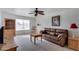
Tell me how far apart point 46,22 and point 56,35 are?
0.44 meters

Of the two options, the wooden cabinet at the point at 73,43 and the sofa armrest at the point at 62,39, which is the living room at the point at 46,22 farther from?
the sofa armrest at the point at 62,39

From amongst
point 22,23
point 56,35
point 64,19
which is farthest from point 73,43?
point 22,23

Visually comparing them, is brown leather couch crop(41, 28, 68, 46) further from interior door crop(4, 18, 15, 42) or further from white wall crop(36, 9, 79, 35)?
interior door crop(4, 18, 15, 42)

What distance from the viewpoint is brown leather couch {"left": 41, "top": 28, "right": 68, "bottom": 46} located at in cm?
231

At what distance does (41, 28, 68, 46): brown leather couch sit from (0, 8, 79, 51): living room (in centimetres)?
8

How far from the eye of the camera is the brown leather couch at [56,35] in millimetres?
2313

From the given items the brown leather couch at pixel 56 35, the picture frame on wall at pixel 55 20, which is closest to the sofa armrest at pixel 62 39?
the brown leather couch at pixel 56 35

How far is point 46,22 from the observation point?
247 cm

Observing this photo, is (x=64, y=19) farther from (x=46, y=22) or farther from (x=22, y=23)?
(x=22, y=23)

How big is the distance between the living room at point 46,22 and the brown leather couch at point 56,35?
0.25ft

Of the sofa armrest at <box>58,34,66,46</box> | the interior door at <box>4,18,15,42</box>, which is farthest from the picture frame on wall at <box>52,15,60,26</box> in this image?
the interior door at <box>4,18,15,42</box>
